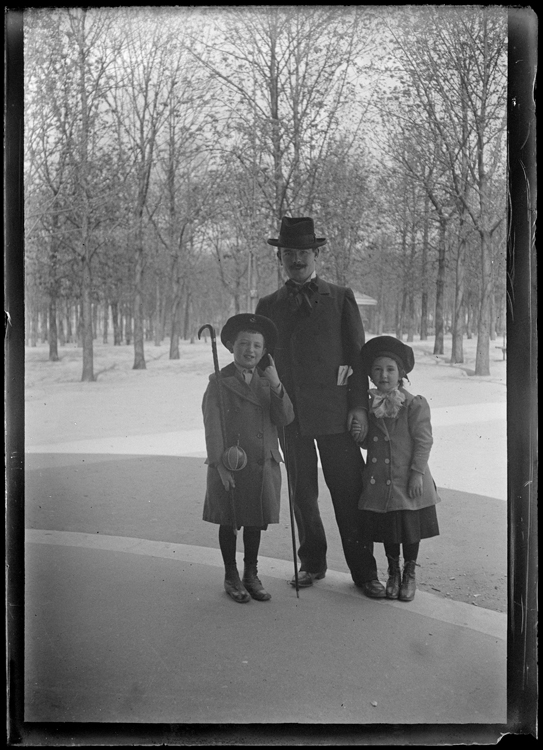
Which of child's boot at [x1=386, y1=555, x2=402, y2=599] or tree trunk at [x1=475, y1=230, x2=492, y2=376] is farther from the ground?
tree trunk at [x1=475, y1=230, x2=492, y2=376]

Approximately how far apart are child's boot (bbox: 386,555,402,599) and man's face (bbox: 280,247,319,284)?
60.0 inches

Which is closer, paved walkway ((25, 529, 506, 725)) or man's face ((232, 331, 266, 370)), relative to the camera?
paved walkway ((25, 529, 506, 725))

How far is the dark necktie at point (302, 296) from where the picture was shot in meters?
3.51

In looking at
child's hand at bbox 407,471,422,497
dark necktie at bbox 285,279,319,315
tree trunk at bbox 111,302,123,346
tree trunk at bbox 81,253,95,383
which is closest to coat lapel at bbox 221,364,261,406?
dark necktie at bbox 285,279,319,315

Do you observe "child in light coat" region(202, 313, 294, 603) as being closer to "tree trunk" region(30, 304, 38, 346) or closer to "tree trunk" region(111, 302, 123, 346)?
"tree trunk" region(111, 302, 123, 346)

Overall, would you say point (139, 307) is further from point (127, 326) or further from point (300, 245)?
point (300, 245)

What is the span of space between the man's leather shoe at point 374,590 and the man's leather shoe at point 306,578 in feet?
0.77

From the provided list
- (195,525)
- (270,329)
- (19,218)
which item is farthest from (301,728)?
(19,218)

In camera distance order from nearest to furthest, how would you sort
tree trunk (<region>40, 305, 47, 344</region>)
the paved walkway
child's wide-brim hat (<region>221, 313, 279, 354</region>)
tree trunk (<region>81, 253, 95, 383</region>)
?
the paved walkway → child's wide-brim hat (<region>221, 313, 279, 354</region>) → tree trunk (<region>40, 305, 47, 344</region>) → tree trunk (<region>81, 253, 95, 383</region>)

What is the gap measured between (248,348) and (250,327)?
0.35 feet

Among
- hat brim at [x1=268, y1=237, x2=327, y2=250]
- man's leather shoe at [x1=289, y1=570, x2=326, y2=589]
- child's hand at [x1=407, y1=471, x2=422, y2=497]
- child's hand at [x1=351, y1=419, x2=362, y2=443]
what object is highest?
hat brim at [x1=268, y1=237, x2=327, y2=250]

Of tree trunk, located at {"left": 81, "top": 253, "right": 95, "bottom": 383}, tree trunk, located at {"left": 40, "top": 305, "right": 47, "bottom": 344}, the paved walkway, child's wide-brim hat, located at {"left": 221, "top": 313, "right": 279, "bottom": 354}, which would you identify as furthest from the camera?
tree trunk, located at {"left": 81, "top": 253, "right": 95, "bottom": 383}

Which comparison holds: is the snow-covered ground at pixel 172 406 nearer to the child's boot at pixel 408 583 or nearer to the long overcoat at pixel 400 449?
the long overcoat at pixel 400 449

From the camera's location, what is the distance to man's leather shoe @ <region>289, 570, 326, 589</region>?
140 inches
